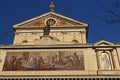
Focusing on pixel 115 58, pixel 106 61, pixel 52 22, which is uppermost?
pixel 52 22

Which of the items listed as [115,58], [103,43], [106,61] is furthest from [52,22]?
[115,58]

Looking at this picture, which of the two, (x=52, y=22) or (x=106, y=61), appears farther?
(x=52, y=22)

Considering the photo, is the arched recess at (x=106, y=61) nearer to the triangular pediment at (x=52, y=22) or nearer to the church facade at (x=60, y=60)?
the church facade at (x=60, y=60)

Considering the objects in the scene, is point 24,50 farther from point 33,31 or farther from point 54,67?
point 33,31

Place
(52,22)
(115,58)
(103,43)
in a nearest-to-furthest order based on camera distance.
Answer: (115,58) → (103,43) → (52,22)

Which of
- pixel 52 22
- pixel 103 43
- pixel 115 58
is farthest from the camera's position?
pixel 52 22

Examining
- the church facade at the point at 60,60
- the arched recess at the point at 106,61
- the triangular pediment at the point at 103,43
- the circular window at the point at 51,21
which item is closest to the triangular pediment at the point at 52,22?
the circular window at the point at 51,21

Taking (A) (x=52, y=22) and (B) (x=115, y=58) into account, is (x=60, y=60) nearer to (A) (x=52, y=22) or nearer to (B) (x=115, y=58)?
(B) (x=115, y=58)

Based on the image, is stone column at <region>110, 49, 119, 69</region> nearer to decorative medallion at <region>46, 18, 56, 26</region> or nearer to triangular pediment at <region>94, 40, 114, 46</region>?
triangular pediment at <region>94, 40, 114, 46</region>

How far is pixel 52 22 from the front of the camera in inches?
1222

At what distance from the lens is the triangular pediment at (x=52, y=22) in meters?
30.5

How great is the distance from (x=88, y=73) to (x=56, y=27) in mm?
9525

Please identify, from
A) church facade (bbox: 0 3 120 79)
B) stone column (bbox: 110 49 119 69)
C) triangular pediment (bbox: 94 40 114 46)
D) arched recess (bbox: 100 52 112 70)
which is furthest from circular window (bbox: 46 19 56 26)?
stone column (bbox: 110 49 119 69)

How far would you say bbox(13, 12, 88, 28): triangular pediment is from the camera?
3045cm
